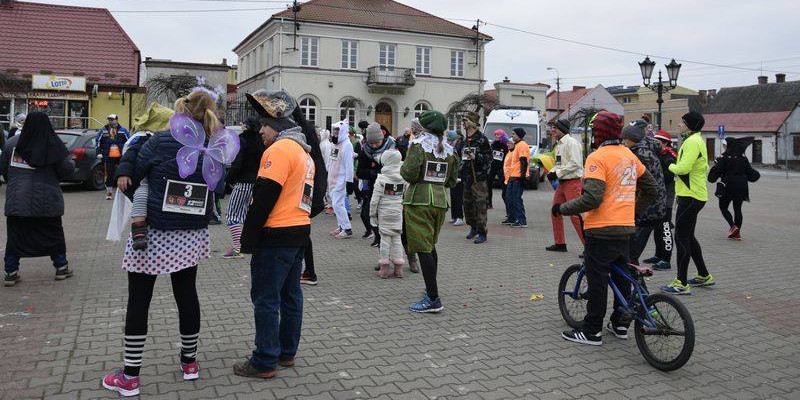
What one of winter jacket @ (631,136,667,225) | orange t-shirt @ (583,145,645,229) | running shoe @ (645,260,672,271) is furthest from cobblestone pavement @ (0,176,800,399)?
orange t-shirt @ (583,145,645,229)

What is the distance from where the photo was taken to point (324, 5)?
1980 inches

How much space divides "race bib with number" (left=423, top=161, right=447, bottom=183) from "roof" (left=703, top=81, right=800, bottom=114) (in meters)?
69.0

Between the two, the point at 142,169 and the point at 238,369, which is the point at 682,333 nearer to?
the point at 238,369

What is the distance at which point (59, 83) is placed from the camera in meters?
28.3

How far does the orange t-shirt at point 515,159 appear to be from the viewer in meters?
12.8

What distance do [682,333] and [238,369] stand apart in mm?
3177

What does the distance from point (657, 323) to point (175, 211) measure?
3567 millimetres

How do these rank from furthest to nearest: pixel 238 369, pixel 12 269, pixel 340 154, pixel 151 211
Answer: pixel 340 154 < pixel 12 269 < pixel 238 369 < pixel 151 211

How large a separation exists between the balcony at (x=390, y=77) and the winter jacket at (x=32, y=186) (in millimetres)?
42135

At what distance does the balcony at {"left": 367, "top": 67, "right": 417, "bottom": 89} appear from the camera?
159 ft

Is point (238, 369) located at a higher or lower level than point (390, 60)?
lower

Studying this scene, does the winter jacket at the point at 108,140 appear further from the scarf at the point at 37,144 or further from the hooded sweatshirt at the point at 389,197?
the hooded sweatshirt at the point at 389,197

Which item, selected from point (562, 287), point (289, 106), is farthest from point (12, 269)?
point (562, 287)

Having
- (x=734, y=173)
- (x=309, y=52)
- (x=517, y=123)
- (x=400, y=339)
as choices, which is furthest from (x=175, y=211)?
(x=309, y=52)
